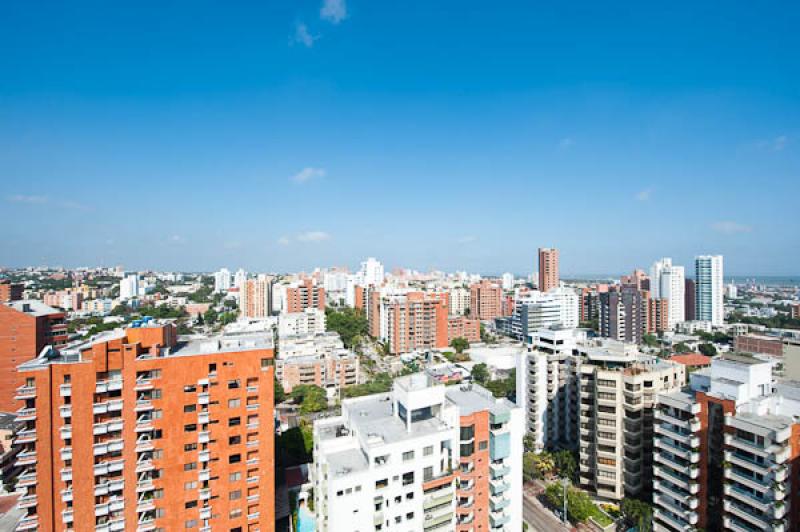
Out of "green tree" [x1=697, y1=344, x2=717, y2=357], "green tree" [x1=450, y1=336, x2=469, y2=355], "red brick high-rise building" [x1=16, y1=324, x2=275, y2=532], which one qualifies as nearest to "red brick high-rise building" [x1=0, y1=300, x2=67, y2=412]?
"red brick high-rise building" [x1=16, y1=324, x2=275, y2=532]

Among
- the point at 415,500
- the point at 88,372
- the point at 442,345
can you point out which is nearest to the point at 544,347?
the point at 415,500

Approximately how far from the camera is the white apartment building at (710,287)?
2549 inches

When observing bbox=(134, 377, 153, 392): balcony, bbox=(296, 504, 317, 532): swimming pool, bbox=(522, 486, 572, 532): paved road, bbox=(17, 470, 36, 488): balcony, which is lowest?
bbox=(522, 486, 572, 532): paved road

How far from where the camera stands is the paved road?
701 inches

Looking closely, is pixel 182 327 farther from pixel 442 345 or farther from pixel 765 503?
pixel 765 503

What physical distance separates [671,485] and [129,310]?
247ft

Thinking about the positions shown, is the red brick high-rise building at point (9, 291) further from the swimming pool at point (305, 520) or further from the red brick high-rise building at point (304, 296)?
the swimming pool at point (305, 520)

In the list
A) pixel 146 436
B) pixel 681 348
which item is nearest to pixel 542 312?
pixel 681 348

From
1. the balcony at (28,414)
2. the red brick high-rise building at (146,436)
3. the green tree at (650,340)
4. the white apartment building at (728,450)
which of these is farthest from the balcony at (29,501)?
the green tree at (650,340)

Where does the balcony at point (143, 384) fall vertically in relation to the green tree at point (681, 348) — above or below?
above

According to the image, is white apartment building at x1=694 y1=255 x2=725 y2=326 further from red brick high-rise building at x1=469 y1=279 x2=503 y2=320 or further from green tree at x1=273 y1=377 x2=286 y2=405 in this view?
green tree at x1=273 y1=377 x2=286 y2=405

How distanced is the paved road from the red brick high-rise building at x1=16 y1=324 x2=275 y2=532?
471 inches

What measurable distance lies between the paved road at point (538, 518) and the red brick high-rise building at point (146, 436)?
39.3ft

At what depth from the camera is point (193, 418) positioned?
43.5 ft
